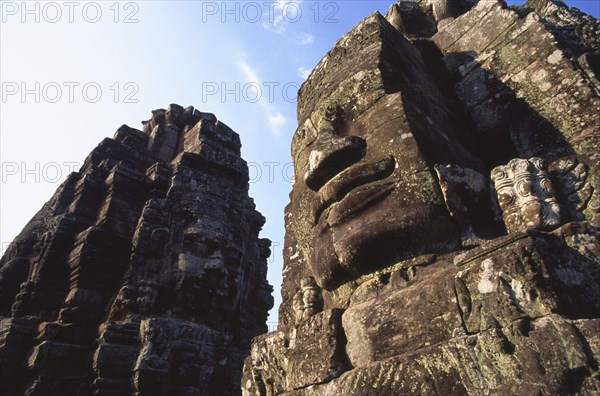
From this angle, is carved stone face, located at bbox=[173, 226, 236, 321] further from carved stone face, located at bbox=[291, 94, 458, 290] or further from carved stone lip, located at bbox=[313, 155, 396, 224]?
carved stone lip, located at bbox=[313, 155, 396, 224]

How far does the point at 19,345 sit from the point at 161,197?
3.06 m

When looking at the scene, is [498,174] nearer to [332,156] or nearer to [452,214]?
[452,214]

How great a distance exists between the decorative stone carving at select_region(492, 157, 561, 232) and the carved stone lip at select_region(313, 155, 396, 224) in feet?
1.97

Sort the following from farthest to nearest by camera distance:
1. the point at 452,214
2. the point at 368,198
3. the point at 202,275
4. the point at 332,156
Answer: the point at 202,275 < the point at 332,156 < the point at 368,198 < the point at 452,214

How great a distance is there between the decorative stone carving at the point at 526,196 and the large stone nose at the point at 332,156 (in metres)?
0.82

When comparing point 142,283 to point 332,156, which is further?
point 142,283

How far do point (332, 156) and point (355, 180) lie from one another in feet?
0.80

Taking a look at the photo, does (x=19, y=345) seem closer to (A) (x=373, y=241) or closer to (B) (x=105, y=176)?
(B) (x=105, y=176)

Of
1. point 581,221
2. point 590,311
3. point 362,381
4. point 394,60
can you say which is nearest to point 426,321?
point 362,381

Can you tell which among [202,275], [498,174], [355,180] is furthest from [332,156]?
[202,275]

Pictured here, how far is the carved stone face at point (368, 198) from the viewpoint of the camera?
2.34m

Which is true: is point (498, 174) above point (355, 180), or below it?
below

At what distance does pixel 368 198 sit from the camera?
2.46 meters

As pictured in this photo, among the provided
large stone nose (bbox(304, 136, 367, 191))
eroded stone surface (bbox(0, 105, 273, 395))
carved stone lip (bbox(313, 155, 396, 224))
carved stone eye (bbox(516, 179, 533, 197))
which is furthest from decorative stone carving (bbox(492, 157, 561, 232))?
eroded stone surface (bbox(0, 105, 273, 395))
